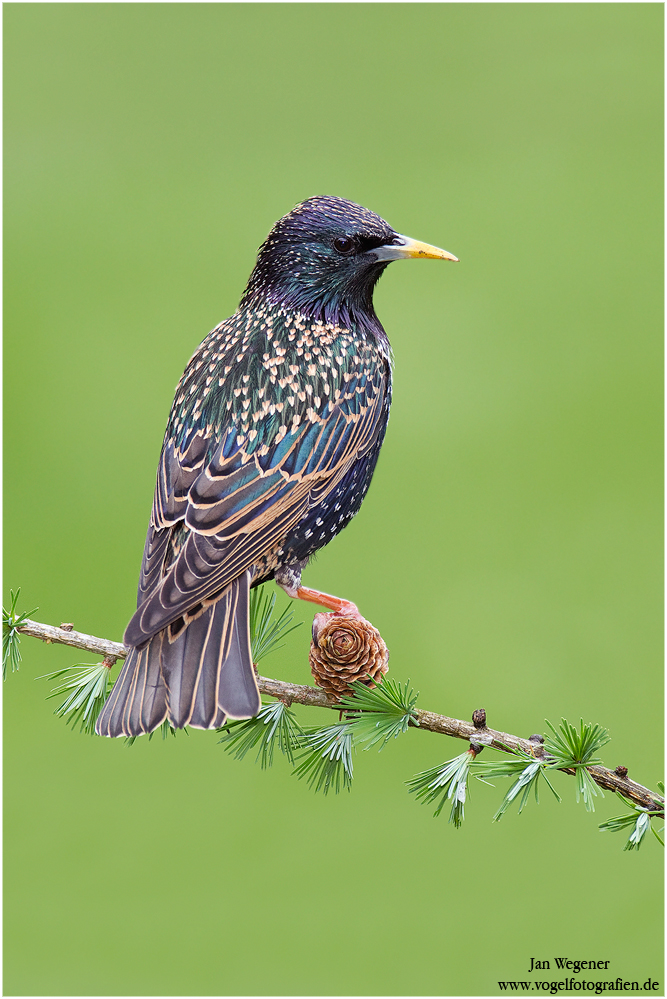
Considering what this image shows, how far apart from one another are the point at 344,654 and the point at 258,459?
0.47 m

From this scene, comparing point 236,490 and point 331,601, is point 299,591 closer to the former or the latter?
point 331,601

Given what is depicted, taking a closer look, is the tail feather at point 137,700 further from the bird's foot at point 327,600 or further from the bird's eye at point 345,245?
the bird's eye at point 345,245

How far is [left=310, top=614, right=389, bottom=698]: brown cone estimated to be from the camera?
1.93 meters

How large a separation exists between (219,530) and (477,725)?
26.2 inches

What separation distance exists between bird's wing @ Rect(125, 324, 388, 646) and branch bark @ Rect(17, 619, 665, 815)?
19cm

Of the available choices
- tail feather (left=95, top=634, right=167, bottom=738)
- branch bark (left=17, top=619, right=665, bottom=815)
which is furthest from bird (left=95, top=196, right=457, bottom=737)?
branch bark (left=17, top=619, right=665, bottom=815)

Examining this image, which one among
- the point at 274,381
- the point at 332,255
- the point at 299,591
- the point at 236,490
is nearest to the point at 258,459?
the point at 236,490

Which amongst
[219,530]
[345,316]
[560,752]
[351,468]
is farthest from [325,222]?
[560,752]

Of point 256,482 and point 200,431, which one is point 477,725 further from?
point 200,431

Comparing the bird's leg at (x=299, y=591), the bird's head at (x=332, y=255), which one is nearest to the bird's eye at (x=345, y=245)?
the bird's head at (x=332, y=255)

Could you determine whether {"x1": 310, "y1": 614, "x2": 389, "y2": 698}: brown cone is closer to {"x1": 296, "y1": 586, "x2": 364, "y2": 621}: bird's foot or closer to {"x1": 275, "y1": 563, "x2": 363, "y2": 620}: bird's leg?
{"x1": 296, "y1": 586, "x2": 364, "y2": 621}: bird's foot

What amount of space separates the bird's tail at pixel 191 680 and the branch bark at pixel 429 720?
12cm

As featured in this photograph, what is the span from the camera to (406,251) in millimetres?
2295

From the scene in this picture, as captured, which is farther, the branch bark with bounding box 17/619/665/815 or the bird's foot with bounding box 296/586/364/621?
the bird's foot with bounding box 296/586/364/621
